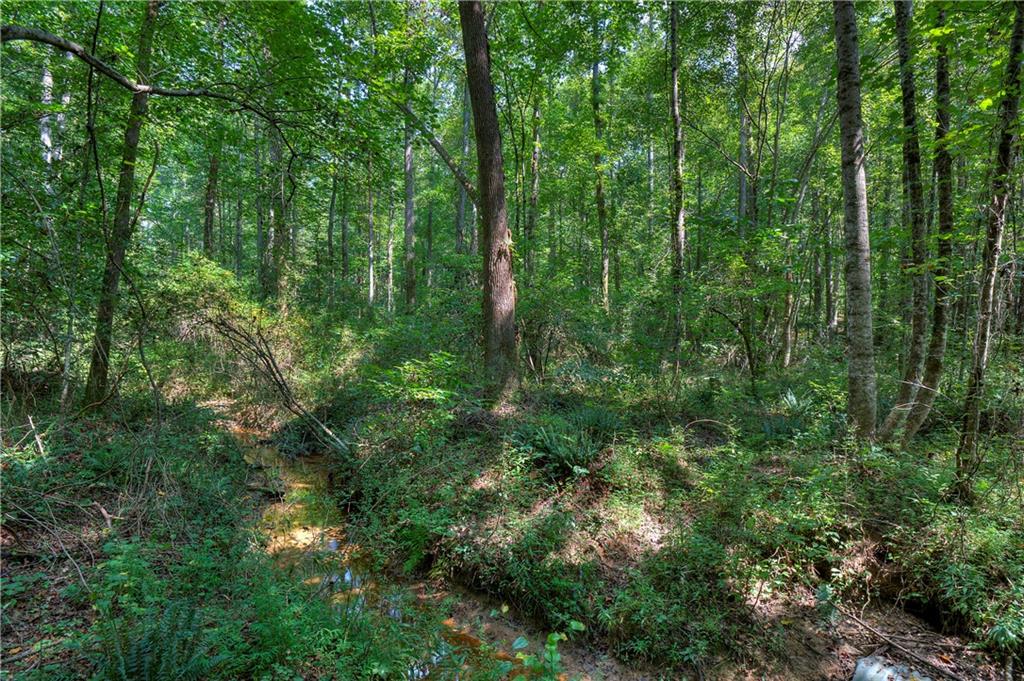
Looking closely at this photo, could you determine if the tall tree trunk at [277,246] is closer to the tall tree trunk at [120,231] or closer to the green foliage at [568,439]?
the tall tree trunk at [120,231]

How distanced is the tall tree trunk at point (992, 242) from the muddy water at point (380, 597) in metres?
3.58

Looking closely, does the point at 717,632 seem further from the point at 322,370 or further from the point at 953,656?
the point at 322,370

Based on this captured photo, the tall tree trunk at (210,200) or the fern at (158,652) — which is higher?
the tall tree trunk at (210,200)

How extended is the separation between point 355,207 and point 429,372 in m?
15.9

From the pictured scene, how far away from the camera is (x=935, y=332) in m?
4.84

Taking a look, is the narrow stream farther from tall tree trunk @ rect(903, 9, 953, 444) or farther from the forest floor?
tall tree trunk @ rect(903, 9, 953, 444)

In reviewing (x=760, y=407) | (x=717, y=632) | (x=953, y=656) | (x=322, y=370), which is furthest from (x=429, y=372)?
(x=953, y=656)

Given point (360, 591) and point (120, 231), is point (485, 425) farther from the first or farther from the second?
point (120, 231)

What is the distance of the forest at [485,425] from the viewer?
3393 millimetres

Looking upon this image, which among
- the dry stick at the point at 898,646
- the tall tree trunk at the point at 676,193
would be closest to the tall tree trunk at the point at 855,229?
the dry stick at the point at 898,646

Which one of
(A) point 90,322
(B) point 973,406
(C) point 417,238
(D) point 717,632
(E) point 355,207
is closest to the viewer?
(D) point 717,632

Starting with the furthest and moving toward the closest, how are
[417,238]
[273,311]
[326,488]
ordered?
[417,238], [273,311], [326,488]

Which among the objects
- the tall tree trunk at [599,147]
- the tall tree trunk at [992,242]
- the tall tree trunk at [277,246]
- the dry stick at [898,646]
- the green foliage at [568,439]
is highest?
the tall tree trunk at [599,147]

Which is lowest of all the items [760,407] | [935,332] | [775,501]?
[775,501]
